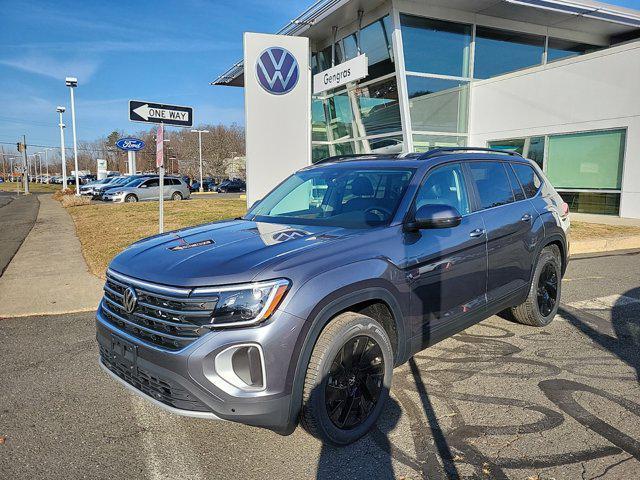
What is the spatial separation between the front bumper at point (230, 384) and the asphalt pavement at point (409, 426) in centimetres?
43

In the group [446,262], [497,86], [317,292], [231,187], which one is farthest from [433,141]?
[231,187]

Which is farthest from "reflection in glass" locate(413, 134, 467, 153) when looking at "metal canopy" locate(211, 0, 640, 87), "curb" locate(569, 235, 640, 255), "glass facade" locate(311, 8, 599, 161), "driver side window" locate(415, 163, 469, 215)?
"driver side window" locate(415, 163, 469, 215)

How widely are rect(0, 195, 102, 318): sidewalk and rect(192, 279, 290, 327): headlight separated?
4.17m

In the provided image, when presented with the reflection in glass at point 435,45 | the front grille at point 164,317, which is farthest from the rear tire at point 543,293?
the reflection in glass at point 435,45

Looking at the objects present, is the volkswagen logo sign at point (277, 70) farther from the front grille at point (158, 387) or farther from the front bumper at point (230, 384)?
the front bumper at point (230, 384)

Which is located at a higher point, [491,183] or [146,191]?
[491,183]

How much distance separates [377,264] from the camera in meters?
2.98

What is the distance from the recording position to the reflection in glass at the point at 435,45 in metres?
16.5

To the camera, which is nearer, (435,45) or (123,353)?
(123,353)

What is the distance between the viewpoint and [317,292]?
2.61 meters

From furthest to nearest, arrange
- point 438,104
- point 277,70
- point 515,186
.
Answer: point 438,104 → point 277,70 → point 515,186

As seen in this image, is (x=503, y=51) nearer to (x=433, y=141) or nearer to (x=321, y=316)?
(x=433, y=141)

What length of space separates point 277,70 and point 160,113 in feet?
9.56

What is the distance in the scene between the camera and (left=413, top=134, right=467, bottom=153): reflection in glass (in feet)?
54.7
